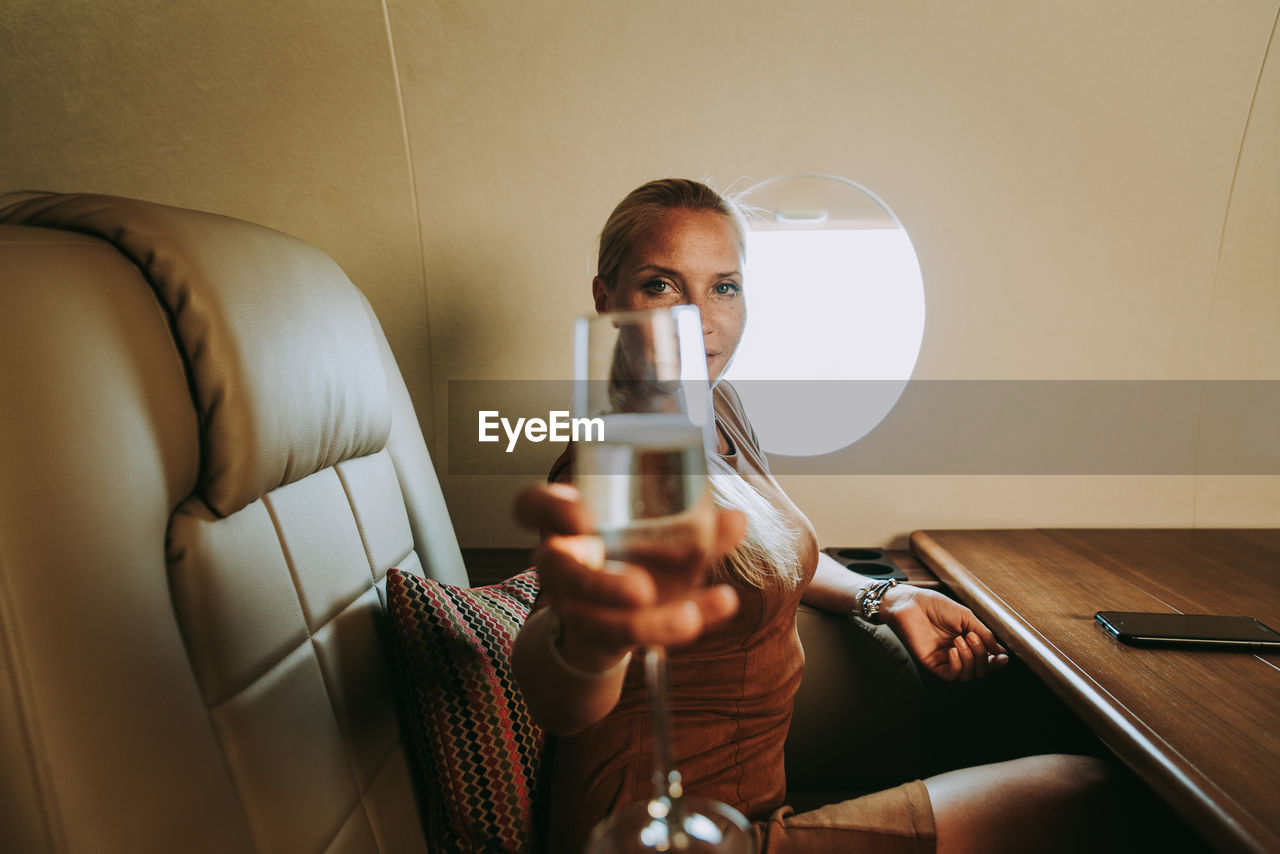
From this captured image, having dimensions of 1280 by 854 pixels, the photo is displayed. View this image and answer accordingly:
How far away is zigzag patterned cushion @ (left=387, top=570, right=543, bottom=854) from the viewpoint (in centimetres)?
97

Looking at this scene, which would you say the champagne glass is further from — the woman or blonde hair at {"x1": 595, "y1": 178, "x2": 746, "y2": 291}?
blonde hair at {"x1": 595, "y1": 178, "x2": 746, "y2": 291}

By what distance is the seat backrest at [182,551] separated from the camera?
587mm

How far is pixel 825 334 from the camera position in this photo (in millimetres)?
1878

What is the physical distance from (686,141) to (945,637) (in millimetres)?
1233

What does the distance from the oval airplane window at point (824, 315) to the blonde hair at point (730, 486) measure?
0.62m

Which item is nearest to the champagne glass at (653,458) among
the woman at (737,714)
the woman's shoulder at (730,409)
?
the woman at (737,714)

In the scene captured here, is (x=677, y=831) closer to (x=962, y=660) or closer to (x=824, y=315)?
(x=962, y=660)

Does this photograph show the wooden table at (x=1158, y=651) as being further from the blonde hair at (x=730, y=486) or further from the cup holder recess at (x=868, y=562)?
the blonde hair at (x=730, y=486)

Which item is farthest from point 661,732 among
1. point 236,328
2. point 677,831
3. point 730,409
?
point 730,409

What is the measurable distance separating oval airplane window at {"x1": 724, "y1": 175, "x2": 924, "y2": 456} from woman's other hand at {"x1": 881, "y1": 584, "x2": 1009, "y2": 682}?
2.03 ft

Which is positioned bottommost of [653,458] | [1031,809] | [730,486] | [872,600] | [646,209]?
[1031,809]

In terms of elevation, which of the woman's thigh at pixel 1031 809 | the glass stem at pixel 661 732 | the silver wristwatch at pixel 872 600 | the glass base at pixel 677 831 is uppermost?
the glass stem at pixel 661 732

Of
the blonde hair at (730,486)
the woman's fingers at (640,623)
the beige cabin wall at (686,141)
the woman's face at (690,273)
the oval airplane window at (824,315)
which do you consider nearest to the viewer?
the woman's fingers at (640,623)

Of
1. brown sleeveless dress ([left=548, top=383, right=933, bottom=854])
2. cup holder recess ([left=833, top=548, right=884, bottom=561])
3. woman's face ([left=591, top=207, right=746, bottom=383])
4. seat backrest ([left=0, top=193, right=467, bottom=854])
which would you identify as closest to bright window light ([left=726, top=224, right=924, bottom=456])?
cup holder recess ([left=833, top=548, right=884, bottom=561])
